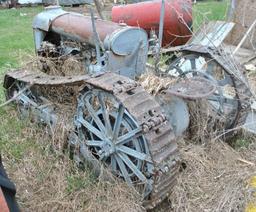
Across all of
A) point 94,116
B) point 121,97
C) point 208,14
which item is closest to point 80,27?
point 94,116

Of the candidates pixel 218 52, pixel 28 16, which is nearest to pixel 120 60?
pixel 218 52

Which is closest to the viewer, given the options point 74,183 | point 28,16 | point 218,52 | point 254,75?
point 74,183

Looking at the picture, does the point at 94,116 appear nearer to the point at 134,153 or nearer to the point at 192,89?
the point at 134,153

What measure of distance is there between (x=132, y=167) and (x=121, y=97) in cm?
53

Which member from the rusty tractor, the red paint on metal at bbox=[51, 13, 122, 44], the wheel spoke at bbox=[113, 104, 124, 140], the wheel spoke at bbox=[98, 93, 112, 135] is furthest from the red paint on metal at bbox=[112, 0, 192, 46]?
the wheel spoke at bbox=[113, 104, 124, 140]

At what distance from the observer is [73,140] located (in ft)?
11.4

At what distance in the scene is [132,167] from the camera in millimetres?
3006

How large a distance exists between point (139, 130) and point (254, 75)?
155 inches

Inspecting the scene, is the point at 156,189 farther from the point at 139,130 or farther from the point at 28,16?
the point at 28,16

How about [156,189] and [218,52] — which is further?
[218,52]

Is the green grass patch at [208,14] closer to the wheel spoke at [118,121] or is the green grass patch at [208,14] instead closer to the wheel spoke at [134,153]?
the wheel spoke at [118,121]

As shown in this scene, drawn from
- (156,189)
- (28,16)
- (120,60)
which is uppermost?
(120,60)

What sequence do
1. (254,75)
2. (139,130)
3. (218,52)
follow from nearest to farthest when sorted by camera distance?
(139,130) < (218,52) < (254,75)

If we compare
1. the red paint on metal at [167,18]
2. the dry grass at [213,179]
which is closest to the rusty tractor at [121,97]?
the dry grass at [213,179]
